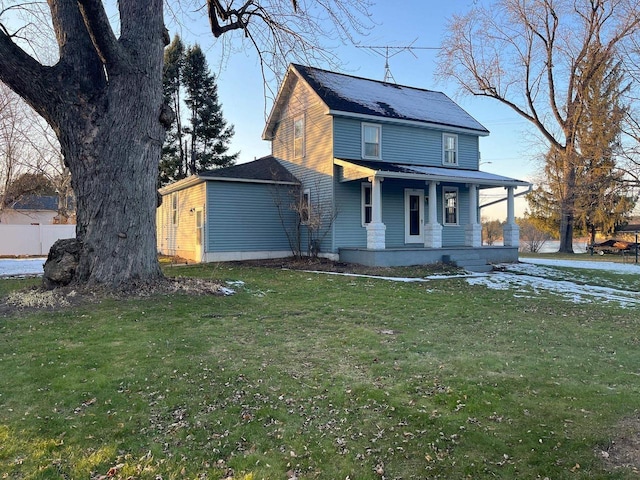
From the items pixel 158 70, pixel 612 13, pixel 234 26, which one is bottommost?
pixel 158 70

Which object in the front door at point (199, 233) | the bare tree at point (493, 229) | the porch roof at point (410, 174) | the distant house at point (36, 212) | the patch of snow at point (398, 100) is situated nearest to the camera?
the porch roof at point (410, 174)

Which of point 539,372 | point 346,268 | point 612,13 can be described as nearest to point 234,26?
point 346,268

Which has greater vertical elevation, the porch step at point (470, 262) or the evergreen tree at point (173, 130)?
the evergreen tree at point (173, 130)

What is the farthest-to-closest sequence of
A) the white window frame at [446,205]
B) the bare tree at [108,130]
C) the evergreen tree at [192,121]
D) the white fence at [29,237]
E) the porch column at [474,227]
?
1. the evergreen tree at [192,121]
2. the white fence at [29,237]
3. the white window frame at [446,205]
4. the porch column at [474,227]
5. the bare tree at [108,130]

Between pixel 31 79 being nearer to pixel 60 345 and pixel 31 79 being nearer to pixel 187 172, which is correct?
pixel 60 345

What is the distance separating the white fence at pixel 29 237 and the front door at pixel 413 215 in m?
18.0

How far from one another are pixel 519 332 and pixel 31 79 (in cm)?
903

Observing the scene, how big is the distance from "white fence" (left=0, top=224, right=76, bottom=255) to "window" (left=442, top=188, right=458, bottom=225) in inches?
762

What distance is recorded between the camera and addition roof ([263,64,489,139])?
16.8m

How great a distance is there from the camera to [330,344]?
5.62m

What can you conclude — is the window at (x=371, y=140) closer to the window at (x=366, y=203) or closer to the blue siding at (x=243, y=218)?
the window at (x=366, y=203)

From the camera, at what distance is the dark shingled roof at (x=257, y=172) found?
1684 centimetres

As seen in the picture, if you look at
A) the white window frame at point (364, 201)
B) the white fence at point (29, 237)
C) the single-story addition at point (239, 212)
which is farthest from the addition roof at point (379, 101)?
the white fence at point (29, 237)

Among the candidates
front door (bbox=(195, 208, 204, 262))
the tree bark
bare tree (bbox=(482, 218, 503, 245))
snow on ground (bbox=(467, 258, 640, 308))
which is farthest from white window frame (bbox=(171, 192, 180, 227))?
bare tree (bbox=(482, 218, 503, 245))
